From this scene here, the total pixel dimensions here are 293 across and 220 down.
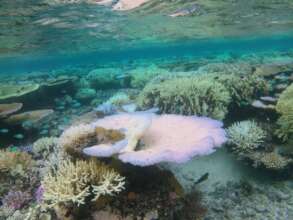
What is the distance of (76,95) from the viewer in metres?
14.2

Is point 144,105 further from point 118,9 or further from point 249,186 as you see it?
point 118,9

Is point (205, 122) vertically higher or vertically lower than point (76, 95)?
higher

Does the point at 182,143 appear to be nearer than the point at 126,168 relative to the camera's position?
Yes

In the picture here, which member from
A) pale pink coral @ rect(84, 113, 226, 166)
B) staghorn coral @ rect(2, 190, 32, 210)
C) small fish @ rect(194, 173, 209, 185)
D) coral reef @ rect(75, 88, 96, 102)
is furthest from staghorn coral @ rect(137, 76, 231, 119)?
coral reef @ rect(75, 88, 96, 102)

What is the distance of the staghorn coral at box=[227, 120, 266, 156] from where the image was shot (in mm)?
5918

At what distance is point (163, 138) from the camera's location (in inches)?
136

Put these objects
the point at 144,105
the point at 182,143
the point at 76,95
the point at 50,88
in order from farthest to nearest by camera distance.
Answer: the point at 76,95
the point at 50,88
the point at 144,105
the point at 182,143

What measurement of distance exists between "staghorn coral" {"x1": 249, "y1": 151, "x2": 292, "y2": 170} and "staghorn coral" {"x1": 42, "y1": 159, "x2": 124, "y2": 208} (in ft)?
11.4

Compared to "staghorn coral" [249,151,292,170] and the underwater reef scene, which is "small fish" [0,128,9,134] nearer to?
the underwater reef scene

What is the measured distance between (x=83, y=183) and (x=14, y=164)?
11.1 feet

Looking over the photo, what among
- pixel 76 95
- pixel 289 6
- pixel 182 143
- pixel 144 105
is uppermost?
pixel 289 6

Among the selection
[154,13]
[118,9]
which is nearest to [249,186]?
[118,9]

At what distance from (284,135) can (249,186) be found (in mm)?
1574

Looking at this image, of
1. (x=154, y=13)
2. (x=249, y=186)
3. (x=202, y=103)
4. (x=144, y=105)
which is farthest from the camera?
(x=154, y=13)
